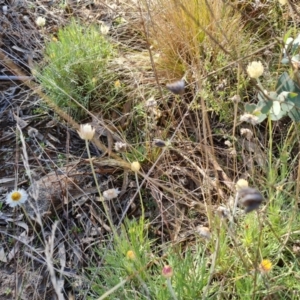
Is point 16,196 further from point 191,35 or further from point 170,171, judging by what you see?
point 191,35

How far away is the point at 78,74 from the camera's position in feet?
6.29

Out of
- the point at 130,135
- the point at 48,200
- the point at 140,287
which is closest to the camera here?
the point at 140,287

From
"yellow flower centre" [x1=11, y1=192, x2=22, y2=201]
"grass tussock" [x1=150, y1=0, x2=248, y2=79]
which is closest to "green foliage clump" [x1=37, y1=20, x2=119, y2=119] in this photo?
"grass tussock" [x1=150, y1=0, x2=248, y2=79]

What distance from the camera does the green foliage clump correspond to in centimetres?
186

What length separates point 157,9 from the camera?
2.03m

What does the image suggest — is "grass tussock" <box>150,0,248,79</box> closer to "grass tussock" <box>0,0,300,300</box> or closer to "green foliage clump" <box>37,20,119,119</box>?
"grass tussock" <box>0,0,300,300</box>

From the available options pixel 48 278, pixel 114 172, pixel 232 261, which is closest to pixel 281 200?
pixel 232 261

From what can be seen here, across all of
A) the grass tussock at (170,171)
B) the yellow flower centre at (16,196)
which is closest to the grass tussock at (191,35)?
the grass tussock at (170,171)

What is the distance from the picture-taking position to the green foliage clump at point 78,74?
6.10 feet

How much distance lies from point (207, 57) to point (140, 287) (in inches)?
37.4

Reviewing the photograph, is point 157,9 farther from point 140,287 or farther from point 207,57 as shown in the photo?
point 140,287

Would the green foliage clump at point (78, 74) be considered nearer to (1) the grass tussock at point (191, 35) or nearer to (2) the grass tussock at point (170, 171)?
(2) the grass tussock at point (170, 171)

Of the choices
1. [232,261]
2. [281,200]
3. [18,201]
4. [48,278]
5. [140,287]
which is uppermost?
[281,200]

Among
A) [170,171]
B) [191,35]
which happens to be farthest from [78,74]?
[170,171]
